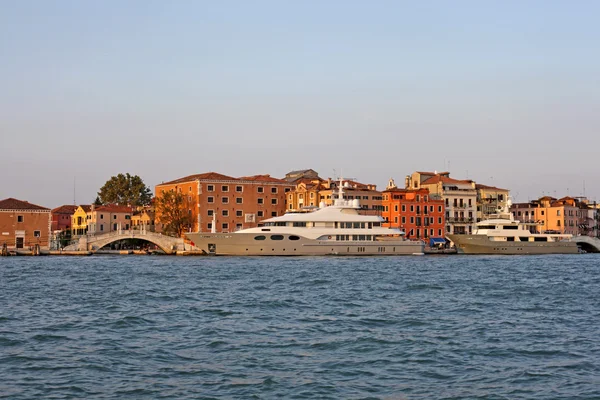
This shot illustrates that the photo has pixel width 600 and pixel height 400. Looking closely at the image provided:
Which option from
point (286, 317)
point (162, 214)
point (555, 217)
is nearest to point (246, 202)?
point (162, 214)

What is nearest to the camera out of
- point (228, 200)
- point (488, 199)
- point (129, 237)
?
point (129, 237)

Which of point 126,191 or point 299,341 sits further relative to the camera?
point 126,191

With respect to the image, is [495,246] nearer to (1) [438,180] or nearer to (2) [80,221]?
(1) [438,180]

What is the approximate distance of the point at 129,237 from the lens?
255 ft

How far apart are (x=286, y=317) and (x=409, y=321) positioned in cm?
355

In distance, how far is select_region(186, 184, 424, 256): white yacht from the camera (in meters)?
66.8

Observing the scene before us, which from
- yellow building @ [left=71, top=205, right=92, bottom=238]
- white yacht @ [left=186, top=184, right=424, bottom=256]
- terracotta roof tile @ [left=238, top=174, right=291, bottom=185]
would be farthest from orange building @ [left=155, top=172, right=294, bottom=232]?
yellow building @ [left=71, top=205, right=92, bottom=238]

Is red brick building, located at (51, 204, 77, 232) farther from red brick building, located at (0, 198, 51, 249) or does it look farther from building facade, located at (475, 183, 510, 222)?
building facade, located at (475, 183, 510, 222)

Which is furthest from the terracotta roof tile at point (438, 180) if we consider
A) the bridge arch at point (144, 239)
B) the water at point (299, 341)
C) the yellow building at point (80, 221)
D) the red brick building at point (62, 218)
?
the water at point (299, 341)

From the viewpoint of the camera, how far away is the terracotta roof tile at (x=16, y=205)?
7648 cm

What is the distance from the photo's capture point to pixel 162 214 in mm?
85062

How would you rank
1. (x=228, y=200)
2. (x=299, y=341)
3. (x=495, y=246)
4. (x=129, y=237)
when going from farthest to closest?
1. (x=228, y=200)
2. (x=129, y=237)
3. (x=495, y=246)
4. (x=299, y=341)

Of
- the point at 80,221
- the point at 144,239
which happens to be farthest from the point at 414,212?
the point at 80,221

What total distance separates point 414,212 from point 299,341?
70.0 m
